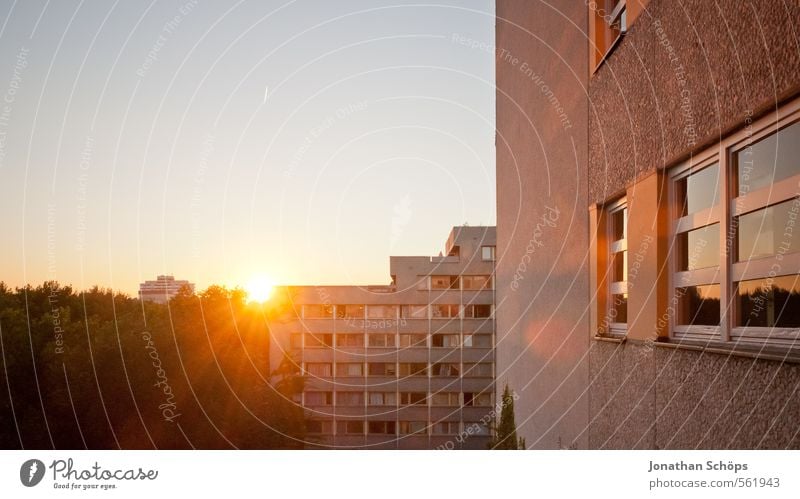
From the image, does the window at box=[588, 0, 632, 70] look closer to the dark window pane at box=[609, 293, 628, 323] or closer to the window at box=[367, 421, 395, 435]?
the dark window pane at box=[609, 293, 628, 323]

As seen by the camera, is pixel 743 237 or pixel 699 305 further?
pixel 699 305

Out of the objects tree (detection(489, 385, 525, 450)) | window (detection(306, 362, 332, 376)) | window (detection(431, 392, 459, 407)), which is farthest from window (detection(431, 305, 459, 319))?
tree (detection(489, 385, 525, 450))

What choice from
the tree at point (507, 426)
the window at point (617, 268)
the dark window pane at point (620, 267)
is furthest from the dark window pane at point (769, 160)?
the tree at point (507, 426)

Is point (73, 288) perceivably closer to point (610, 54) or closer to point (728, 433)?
point (610, 54)

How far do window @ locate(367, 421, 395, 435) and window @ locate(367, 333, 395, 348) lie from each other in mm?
5575

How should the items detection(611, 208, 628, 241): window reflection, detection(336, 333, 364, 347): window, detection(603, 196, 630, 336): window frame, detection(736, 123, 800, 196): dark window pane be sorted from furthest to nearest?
detection(336, 333, 364, 347): window < detection(611, 208, 628, 241): window reflection < detection(603, 196, 630, 336): window frame < detection(736, 123, 800, 196): dark window pane

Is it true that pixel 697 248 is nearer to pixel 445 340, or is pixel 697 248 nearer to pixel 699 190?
pixel 699 190

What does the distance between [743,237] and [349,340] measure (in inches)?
2069

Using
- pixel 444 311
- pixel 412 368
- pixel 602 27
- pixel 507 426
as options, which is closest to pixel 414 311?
pixel 444 311

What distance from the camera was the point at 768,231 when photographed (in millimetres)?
3406

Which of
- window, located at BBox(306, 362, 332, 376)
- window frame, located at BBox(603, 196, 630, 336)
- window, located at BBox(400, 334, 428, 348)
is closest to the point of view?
window frame, located at BBox(603, 196, 630, 336)

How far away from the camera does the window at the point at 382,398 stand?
5362 centimetres

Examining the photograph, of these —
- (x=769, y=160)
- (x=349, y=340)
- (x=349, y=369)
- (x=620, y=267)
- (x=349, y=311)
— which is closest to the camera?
(x=769, y=160)

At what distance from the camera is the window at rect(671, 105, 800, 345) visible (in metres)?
3.24
